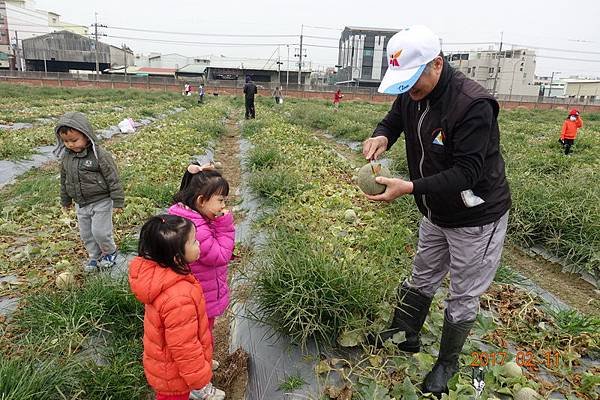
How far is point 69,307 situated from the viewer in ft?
9.80

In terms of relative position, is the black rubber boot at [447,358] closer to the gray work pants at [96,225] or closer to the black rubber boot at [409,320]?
the black rubber boot at [409,320]

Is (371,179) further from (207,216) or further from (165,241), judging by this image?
(165,241)

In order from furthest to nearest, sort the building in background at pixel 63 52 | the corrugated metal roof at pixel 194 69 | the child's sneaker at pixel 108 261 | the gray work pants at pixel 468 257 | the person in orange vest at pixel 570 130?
the corrugated metal roof at pixel 194 69 < the building in background at pixel 63 52 < the person in orange vest at pixel 570 130 < the child's sneaker at pixel 108 261 < the gray work pants at pixel 468 257

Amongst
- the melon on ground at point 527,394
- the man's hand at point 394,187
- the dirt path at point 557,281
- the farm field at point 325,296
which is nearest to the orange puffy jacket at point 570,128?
the farm field at point 325,296

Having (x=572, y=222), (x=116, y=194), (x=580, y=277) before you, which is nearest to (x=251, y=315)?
(x=116, y=194)

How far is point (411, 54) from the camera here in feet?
6.81

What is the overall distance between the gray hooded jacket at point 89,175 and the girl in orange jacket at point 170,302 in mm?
1980

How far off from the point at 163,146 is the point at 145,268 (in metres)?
8.43

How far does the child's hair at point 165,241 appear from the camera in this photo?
6.75 ft

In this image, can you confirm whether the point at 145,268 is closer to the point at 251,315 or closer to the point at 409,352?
the point at 251,315

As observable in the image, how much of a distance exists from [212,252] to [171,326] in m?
0.55

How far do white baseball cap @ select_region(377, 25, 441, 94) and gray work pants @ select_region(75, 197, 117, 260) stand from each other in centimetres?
302

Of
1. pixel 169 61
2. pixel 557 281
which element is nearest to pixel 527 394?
Answer: pixel 557 281

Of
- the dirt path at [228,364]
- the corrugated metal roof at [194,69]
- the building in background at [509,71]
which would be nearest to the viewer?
the dirt path at [228,364]
